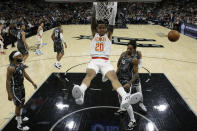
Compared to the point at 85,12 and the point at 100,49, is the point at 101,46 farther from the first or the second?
the point at 85,12

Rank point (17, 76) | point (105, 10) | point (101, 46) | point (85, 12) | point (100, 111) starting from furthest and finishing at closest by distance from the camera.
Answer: point (85, 12) < point (105, 10) < point (100, 111) < point (101, 46) < point (17, 76)

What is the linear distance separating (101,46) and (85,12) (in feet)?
84.5

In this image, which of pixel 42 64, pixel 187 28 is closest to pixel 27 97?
pixel 42 64

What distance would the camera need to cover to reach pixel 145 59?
31.8 ft

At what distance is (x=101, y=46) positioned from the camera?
4391 mm

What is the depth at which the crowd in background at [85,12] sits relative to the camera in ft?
70.8

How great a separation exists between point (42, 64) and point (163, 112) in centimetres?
600

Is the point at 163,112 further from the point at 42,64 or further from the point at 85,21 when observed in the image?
the point at 85,21

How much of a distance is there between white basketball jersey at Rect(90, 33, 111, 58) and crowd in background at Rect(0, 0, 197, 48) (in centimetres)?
1586

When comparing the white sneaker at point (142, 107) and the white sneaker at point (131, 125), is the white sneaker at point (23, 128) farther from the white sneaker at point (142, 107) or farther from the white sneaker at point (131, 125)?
the white sneaker at point (142, 107)

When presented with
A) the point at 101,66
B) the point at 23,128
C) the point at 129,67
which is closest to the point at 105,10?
the point at 101,66

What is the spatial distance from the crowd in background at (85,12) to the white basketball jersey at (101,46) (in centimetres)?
1586

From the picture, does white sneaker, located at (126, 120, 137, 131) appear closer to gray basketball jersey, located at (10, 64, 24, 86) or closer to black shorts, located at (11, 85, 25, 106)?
black shorts, located at (11, 85, 25, 106)

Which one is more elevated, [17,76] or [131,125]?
[17,76]
